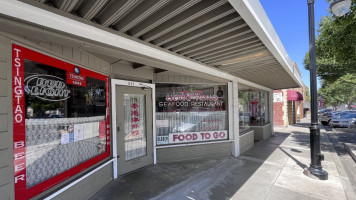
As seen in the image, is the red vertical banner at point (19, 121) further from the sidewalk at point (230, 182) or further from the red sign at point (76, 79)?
the sidewalk at point (230, 182)

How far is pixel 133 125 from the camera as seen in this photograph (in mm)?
4508

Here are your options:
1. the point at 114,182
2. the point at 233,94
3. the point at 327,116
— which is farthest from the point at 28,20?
the point at 327,116

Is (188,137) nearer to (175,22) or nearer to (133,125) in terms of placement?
(133,125)

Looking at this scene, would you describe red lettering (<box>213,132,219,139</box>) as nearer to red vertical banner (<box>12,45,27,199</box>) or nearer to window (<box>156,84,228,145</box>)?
window (<box>156,84,228,145</box>)

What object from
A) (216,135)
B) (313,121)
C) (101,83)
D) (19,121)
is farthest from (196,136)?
(19,121)

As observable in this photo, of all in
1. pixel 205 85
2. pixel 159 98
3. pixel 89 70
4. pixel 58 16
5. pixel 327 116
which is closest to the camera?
pixel 58 16

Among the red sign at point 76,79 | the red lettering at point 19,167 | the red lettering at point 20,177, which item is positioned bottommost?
the red lettering at point 20,177

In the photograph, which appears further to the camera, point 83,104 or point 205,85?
point 205,85

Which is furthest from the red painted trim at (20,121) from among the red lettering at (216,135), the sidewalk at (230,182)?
the red lettering at (216,135)

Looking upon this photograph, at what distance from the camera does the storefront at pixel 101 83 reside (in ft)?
6.53

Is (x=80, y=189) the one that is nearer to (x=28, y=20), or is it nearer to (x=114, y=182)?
(x=114, y=182)

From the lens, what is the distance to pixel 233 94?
589 cm

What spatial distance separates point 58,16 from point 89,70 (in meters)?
1.54

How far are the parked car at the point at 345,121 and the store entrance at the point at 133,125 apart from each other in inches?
624
